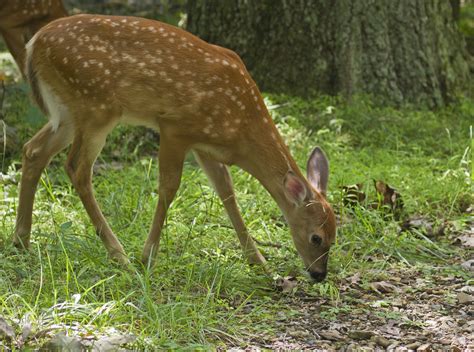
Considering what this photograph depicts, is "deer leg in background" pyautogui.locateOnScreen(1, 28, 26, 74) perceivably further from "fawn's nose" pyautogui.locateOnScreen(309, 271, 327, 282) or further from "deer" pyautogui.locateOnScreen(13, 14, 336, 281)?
"fawn's nose" pyautogui.locateOnScreen(309, 271, 327, 282)

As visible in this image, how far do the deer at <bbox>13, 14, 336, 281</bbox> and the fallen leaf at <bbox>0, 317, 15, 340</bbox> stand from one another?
1337 mm

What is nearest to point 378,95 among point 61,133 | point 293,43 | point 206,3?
point 293,43

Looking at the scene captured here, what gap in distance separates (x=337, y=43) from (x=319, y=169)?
3.19 meters

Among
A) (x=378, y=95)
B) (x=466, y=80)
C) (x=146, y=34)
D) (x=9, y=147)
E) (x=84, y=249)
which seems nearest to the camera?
(x=84, y=249)

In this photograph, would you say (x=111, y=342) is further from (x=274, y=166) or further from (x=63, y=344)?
(x=274, y=166)

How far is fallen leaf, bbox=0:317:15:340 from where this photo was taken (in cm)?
400

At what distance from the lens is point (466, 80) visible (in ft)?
31.1

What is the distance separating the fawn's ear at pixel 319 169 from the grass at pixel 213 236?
0.39m

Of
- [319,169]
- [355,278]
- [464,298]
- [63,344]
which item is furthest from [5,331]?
[464,298]

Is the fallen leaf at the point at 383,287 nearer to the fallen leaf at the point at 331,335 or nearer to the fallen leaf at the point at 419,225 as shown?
the fallen leaf at the point at 331,335

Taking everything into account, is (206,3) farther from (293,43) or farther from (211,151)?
(211,151)

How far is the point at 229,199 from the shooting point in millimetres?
5836

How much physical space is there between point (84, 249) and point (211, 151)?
3.18 ft

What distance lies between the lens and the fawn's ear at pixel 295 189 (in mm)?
5434
